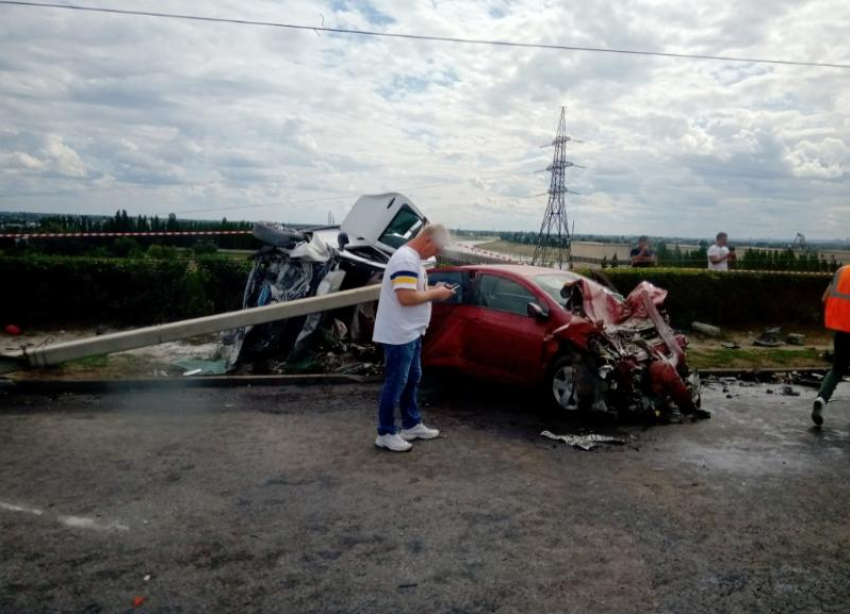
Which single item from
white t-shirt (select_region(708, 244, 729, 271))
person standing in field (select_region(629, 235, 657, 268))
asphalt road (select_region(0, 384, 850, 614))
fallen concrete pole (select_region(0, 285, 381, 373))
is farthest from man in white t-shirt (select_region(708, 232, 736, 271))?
fallen concrete pole (select_region(0, 285, 381, 373))

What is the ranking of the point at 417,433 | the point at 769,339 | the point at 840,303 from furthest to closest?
the point at 769,339 < the point at 840,303 < the point at 417,433

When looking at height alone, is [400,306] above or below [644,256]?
below

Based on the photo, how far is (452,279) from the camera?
8273 mm

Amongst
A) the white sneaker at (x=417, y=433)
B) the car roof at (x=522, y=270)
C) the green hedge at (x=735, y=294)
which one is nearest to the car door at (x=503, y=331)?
the car roof at (x=522, y=270)

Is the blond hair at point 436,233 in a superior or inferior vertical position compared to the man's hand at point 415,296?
superior

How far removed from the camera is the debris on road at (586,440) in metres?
5.95

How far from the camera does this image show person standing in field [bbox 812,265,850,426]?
6.53 metres

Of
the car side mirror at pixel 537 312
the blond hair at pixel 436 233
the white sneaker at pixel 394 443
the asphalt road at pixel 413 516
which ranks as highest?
the blond hair at pixel 436 233

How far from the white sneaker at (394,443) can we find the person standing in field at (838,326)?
428 cm

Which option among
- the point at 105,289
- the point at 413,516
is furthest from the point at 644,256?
the point at 413,516

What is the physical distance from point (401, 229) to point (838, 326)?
6658 millimetres

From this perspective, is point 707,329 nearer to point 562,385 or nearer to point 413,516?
point 562,385

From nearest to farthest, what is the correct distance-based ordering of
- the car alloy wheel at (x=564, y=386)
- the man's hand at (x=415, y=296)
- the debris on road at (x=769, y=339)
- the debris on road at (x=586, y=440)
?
the man's hand at (x=415, y=296) < the debris on road at (x=586, y=440) < the car alloy wheel at (x=564, y=386) < the debris on road at (x=769, y=339)

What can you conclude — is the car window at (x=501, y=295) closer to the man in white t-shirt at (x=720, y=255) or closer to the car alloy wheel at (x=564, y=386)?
the car alloy wheel at (x=564, y=386)
